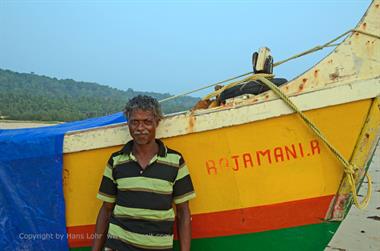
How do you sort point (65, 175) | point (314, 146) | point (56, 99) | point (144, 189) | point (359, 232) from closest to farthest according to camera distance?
point (144, 189), point (314, 146), point (65, 175), point (359, 232), point (56, 99)

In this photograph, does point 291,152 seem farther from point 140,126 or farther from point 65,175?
point 65,175

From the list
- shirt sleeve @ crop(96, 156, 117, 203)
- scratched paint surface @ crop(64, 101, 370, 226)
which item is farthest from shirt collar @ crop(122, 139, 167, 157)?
scratched paint surface @ crop(64, 101, 370, 226)

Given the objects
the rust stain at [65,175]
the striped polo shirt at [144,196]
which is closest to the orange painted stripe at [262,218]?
the striped polo shirt at [144,196]

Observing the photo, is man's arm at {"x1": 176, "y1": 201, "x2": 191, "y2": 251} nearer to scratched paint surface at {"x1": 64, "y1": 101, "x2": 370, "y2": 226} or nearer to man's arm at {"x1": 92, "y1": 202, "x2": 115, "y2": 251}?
scratched paint surface at {"x1": 64, "y1": 101, "x2": 370, "y2": 226}

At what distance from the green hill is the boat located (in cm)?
2200

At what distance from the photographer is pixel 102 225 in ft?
6.77

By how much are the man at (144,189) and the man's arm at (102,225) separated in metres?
0.07

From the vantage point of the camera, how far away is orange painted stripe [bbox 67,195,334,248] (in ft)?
6.89

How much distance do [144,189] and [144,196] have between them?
4 centimetres

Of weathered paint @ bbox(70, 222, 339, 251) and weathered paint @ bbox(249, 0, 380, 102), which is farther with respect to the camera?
weathered paint @ bbox(70, 222, 339, 251)

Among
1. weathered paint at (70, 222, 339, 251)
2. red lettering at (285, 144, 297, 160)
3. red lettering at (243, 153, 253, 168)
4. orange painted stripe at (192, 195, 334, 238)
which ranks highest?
red lettering at (285, 144, 297, 160)

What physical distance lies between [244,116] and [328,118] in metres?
0.47

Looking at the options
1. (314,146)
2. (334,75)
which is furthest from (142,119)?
(334,75)

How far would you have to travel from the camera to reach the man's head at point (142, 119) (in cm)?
188
